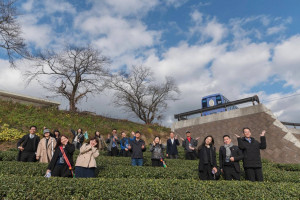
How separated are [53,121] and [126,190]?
1977 cm

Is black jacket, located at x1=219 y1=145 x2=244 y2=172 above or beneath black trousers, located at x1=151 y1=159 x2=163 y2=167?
above

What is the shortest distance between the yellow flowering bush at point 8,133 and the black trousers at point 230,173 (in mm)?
16966

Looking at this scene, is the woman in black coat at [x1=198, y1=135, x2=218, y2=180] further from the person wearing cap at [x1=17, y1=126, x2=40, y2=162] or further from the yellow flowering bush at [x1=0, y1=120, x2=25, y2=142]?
the yellow flowering bush at [x1=0, y1=120, x2=25, y2=142]

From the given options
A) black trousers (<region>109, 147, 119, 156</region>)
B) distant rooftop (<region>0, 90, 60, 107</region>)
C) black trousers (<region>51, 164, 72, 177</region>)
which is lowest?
black trousers (<region>51, 164, 72, 177</region>)

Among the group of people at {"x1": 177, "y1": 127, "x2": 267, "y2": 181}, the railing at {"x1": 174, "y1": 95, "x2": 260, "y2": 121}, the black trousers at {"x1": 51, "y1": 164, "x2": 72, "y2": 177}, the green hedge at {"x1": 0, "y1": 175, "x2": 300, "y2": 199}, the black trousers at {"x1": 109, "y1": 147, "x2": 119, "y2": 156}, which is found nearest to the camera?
the green hedge at {"x1": 0, "y1": 175, "x2": 300, "y2": 199}

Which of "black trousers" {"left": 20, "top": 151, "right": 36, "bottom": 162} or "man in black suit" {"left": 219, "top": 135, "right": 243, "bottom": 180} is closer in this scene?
"man in black suit" {"left": 219, "top": 135, "right": 243, "bottom": 180}

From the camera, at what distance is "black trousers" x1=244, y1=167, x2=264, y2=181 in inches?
230

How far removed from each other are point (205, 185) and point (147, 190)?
4.67 ft

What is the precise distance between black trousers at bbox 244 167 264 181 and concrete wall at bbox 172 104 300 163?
30.3ft

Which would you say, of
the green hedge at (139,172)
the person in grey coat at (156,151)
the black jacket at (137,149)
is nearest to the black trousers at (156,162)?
the person in grey coat at (156,151)

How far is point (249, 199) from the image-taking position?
13.1 ft

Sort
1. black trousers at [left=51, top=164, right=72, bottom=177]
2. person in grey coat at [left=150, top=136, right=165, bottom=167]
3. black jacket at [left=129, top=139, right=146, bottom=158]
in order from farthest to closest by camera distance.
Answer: person in grey coat at [left=150, top=136, right=165, bottom=167]
black jacket at [left=129, top=139, right=146, bottom=158]
black trousers at [left=51, top=164, right=72, bottom=177]

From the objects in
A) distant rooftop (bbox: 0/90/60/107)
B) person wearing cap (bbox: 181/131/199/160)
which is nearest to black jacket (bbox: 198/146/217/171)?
person wearing cap (bbox: 181/131/199/160)

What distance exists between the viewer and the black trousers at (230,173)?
6.22 metres
